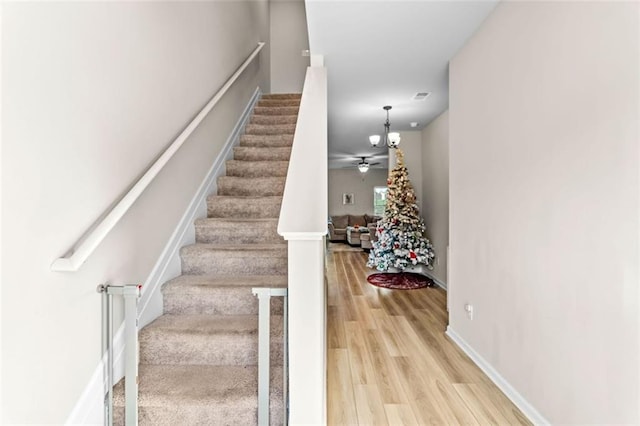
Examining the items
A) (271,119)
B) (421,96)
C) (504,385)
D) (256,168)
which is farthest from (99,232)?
(421,96)

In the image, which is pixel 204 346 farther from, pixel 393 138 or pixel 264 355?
pixel 393 138

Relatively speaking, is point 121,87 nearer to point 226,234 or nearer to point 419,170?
point 226,234

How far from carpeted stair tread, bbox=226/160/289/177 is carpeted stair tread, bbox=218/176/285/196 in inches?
7.4

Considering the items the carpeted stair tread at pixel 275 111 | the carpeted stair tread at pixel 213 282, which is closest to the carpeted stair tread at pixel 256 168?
the carpeted stair tread at pixel 213 282

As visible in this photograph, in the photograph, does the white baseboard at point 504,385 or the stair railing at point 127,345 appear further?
the white baseboard at point 504,385

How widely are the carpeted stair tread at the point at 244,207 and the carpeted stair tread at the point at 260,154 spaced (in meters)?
0.75

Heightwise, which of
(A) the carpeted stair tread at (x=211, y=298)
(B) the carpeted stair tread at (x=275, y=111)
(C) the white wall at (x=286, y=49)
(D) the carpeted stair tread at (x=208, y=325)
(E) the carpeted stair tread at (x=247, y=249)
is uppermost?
(C) the white wall at (x=286, y=49)

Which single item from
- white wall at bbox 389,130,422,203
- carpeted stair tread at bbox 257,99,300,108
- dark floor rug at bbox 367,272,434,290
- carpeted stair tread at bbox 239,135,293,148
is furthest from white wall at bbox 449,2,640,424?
white wall at bbox 389,130,422,203

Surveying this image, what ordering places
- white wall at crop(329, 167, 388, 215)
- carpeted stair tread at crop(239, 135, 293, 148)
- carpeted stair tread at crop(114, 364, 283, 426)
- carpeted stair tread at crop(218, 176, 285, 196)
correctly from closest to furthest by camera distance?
carpeted stair tread at crop(114, 364, 283, 426), carpeted stair tread at crop(218, 176, 285, 196), carpeted stair tread at crop(239, 135, 293, 148), white wall at crop(329, 167, 388, 215)

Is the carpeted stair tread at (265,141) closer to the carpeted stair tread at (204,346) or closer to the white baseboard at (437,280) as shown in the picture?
the carpeted stair tread at (204,346)

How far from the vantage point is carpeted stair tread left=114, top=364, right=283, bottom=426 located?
1577mm

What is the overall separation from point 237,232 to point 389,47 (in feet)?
6.31

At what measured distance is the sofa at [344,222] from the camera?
1130cm

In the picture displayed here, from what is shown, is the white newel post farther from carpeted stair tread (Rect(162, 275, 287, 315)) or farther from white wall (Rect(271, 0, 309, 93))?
white wall (Rect(271, 0, 309, 93))
